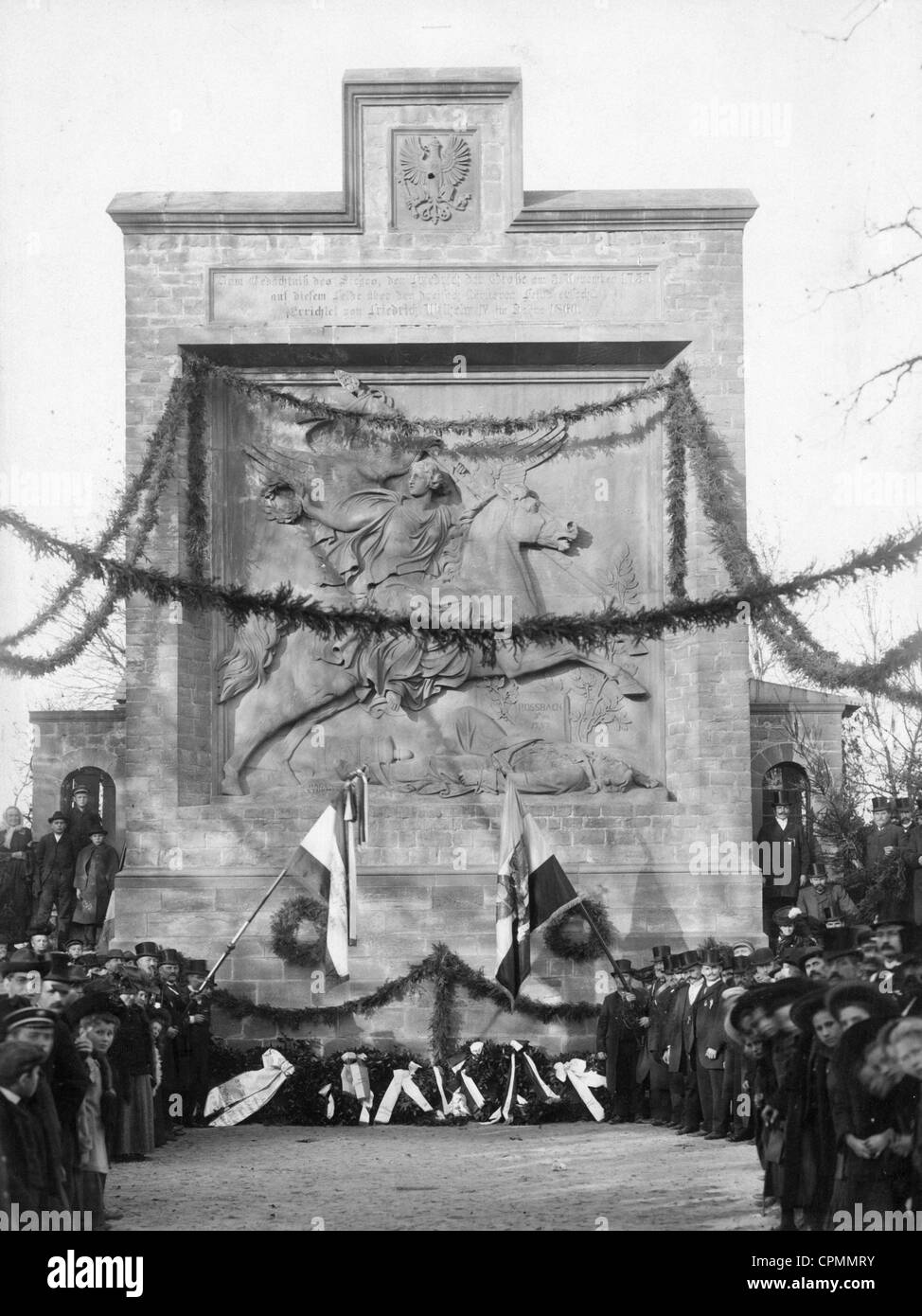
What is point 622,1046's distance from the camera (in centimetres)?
1856

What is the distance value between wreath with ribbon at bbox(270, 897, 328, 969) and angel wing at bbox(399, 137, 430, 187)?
28.5ft

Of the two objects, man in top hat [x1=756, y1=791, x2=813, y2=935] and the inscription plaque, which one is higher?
the inscription plaque

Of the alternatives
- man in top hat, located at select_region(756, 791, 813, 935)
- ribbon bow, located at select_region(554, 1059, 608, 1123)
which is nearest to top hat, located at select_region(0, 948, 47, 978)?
ribbon bow, located at select_region(554, 1059, 608, 1123)

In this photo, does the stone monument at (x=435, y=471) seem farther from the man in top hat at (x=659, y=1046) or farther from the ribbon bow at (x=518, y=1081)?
the ribbon bow at (x=518, y=1081)

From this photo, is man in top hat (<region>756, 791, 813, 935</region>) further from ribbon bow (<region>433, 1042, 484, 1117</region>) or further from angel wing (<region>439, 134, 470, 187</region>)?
angel wing (<region>439, 134, 470, 187</region>)

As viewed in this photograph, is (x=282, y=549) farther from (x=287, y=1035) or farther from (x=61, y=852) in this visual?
(x=287, y=1035)

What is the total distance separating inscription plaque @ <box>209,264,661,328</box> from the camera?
21844 millimetres

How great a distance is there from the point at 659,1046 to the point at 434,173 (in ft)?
35.2

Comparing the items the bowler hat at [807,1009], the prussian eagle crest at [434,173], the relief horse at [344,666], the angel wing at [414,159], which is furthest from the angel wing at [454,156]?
the bowler hat at [807,1009]

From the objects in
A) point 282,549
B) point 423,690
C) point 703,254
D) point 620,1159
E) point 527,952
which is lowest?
point 620,1159

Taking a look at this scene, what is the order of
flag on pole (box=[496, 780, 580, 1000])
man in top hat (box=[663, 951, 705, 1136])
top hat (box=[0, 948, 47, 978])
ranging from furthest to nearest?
flag on pole (box=[496, 780, 580, 1000])
man in top hat (box=[663, 951, 705, 1136])
top hat (box=[0, 948, 47, 978])

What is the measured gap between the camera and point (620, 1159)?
51.9ft
